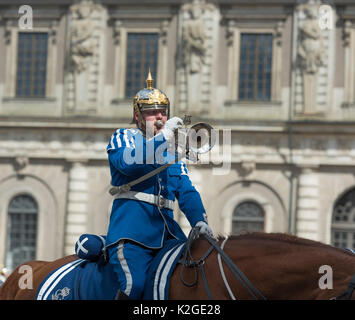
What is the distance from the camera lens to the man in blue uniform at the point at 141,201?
527 centimetres

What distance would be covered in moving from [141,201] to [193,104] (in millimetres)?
16268

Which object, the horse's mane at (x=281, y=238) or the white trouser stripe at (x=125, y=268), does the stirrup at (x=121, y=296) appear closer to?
the white trouser stripe at (x=125, y=268)

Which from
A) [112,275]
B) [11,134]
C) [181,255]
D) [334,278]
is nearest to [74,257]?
[112,275]

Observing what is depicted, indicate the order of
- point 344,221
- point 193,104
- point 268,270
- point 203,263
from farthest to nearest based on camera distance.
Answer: point 193,104, point 344,221, point 203,263, point 268,270

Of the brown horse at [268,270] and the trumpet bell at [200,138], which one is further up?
the trumpet bell at [200,138]

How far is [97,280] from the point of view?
220 inches

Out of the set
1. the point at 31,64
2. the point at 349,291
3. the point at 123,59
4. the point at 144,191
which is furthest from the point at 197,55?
the point at 349,291

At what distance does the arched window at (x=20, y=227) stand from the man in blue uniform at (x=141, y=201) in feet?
56.7

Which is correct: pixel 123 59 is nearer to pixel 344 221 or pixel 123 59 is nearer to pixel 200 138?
pixel 344 221

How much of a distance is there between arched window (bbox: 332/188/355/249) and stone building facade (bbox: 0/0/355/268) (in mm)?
29

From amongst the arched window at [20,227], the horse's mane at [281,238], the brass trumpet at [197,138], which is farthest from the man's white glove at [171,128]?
the arched window at [20,227]

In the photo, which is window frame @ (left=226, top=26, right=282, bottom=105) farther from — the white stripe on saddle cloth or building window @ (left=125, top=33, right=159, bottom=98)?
the white stripe on saddle cloth

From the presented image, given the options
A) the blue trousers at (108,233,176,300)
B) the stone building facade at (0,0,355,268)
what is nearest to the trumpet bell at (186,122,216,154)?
the blue trousers at (108,233,176,300)

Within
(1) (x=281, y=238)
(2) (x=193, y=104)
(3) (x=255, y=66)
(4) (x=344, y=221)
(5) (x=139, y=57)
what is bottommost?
(1) (x=281, y=238)
